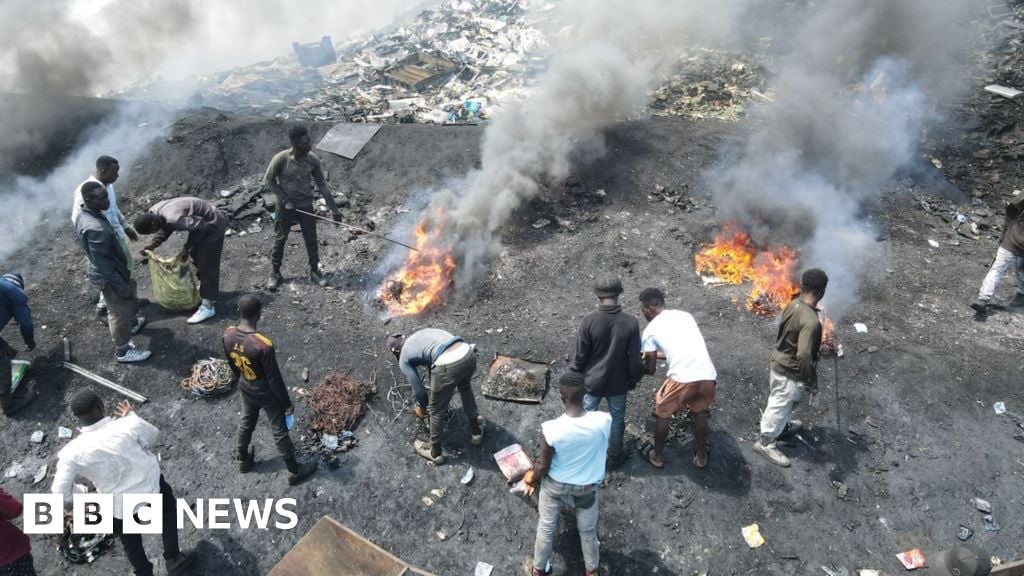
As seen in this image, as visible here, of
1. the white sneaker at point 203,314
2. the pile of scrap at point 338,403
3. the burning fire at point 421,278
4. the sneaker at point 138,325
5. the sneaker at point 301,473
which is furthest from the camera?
the burning fire at point 421,278

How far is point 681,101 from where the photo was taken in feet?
42.2

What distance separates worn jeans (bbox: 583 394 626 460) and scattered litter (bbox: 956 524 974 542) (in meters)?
2.86

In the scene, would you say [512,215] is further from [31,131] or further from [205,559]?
[31,131]

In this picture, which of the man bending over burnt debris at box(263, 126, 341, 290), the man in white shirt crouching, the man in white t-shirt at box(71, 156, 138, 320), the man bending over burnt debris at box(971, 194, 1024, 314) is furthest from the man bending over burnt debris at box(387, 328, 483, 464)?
the man bending over burnt debris at box(971, 194, 1024, 314)

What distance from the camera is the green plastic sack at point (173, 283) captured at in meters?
6.75

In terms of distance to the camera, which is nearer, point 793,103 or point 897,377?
point 897,377

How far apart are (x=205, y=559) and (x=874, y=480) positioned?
595 cm

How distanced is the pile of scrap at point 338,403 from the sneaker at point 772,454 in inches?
157

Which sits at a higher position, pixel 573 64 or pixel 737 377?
pixel 573 64

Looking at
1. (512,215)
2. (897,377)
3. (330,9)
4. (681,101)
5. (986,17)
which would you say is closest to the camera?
(897,377)

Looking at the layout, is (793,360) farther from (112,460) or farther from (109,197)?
(109,197)

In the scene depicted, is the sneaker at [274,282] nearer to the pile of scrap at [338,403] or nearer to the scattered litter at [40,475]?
the pile of scrap at [338,403]

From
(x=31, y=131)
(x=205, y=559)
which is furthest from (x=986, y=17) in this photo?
(x=31, y=131)

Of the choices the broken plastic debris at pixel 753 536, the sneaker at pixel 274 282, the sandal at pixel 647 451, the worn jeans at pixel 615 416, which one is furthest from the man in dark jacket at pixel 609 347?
the sneaker at pixel 274 282
